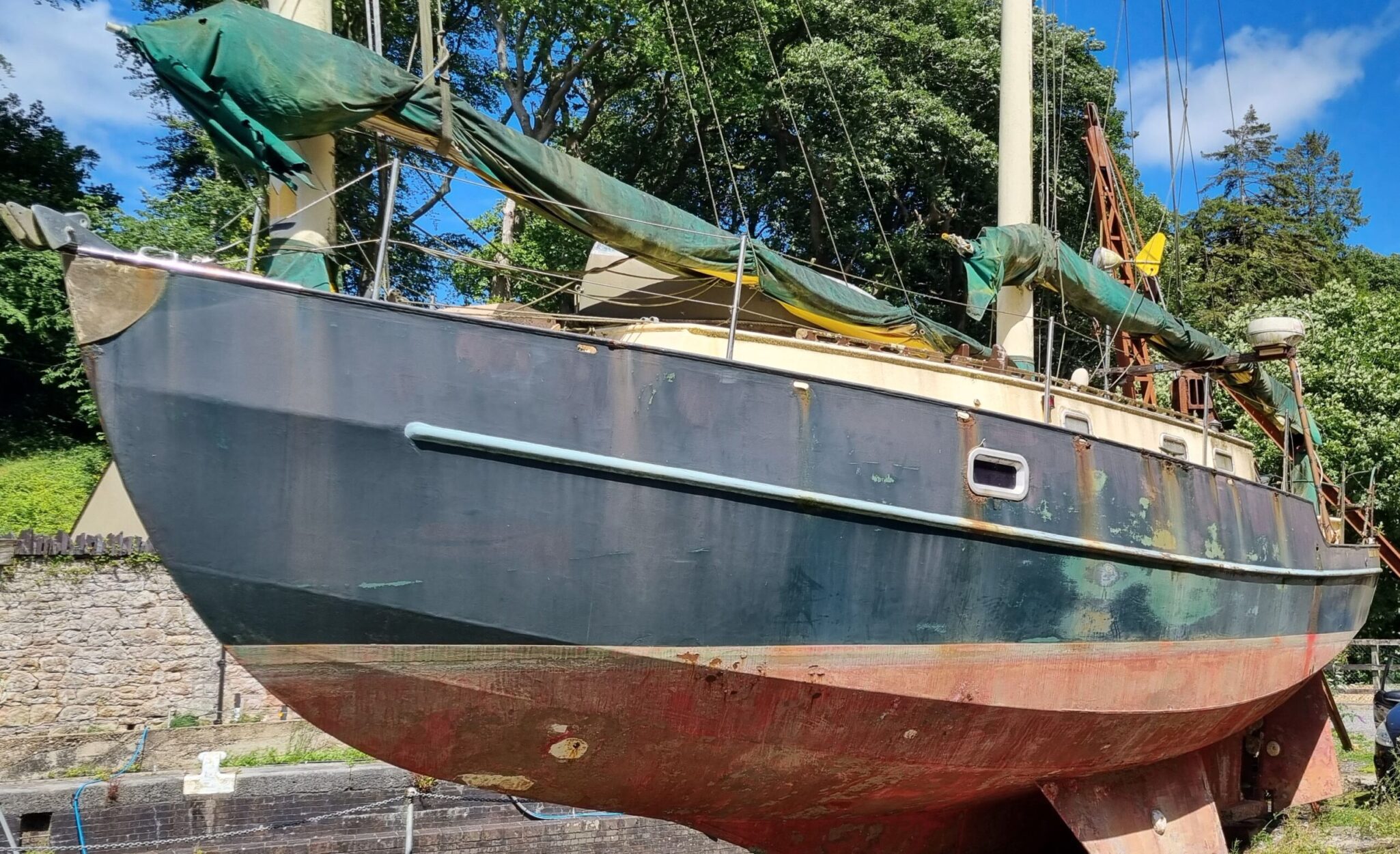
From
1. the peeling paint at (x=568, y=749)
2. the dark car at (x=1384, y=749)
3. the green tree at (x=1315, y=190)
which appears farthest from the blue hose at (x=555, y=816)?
the green tree at (x=1315, y=190)

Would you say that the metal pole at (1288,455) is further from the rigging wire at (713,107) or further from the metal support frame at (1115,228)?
the rigging wire at (713,107)

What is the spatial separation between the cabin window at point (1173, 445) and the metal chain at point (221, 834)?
276 inches

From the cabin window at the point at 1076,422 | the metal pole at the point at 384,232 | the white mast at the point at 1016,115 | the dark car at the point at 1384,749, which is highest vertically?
the white mast at the point at 1016,115

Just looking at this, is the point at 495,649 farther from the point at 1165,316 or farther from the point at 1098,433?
the point at 1165,316

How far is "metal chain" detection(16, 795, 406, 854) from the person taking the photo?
27.0ft

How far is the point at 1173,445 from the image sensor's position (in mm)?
7516

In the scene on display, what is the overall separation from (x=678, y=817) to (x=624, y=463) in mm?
2197

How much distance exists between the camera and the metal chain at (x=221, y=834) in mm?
8242

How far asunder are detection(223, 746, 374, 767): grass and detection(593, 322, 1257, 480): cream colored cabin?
6.78 m

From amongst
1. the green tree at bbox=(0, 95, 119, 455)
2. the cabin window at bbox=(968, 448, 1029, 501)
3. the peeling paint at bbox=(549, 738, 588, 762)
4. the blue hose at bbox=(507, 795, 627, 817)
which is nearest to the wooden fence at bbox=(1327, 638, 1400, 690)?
the blue hose at bbox=(507, 795, 627, 817)

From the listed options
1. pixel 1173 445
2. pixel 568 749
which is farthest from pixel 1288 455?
pixel 568 749

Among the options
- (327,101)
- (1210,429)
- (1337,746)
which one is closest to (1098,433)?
(1210,429)

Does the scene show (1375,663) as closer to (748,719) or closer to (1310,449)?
(1310,449)

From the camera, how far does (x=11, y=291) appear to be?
1697 centimetres
